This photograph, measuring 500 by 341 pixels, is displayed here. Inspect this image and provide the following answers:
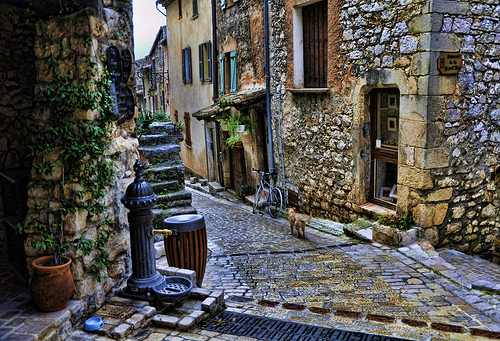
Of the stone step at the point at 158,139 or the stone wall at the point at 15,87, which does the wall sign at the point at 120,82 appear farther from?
the stone step at the point at 158,139

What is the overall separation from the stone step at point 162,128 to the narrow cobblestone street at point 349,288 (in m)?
2.09

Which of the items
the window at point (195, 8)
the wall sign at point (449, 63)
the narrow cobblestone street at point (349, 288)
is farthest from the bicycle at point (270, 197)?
the window at point (195, 8)

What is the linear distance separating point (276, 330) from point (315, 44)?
6.17 metres

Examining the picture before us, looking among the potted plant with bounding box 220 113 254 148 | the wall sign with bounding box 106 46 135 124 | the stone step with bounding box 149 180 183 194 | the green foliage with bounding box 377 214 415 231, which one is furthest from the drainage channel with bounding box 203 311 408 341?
the potted plant with bounding box 220 113 254 148

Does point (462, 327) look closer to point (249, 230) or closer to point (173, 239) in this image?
point (173, 239)

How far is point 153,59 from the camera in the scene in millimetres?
26469

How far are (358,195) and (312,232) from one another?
1.02 meters

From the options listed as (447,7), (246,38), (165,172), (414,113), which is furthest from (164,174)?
(246,38)

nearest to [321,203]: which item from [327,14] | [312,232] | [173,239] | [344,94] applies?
[312,232]

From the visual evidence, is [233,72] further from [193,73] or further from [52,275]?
[52,275]

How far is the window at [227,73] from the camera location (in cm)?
1306

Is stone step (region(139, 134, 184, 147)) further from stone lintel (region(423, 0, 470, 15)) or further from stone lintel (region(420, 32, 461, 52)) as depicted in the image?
stone lintel (region(423, 0, 470, 15))

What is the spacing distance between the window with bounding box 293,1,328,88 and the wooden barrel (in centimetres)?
472

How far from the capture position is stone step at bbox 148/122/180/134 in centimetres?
803
